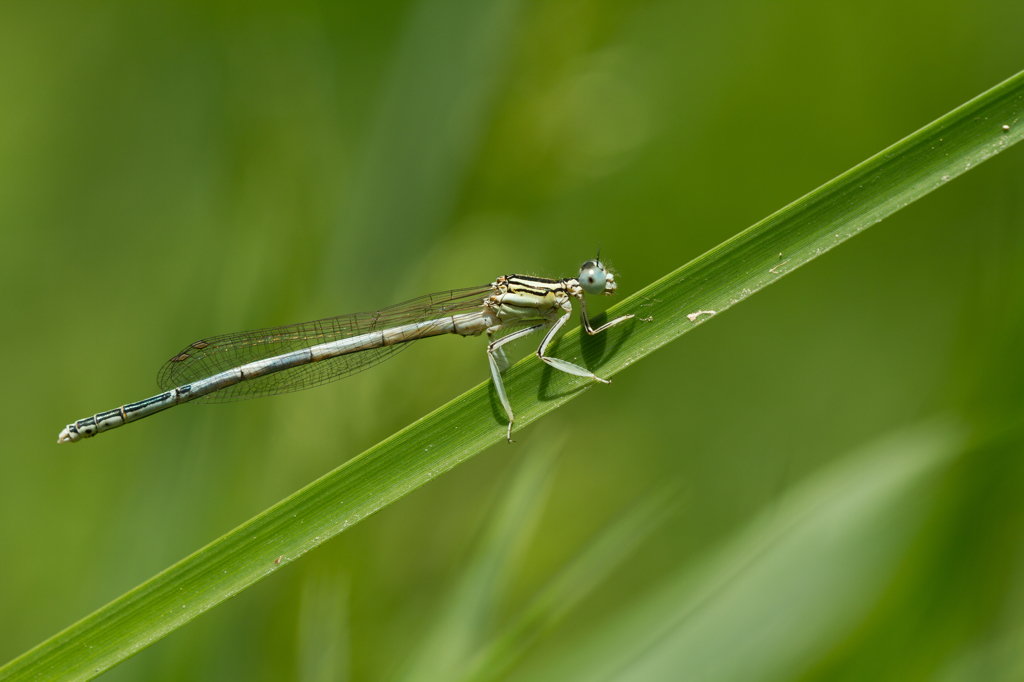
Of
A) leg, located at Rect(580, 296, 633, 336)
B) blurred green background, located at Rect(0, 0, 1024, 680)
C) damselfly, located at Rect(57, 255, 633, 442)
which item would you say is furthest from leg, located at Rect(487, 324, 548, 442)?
leg, located at Rect(580, 296, 633, 336)

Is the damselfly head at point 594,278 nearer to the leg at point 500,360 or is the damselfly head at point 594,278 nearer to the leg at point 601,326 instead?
the leg at point 500,360

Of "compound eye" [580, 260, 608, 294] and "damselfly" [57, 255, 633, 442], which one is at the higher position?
"damselfly" [57, 255, 633, 442]

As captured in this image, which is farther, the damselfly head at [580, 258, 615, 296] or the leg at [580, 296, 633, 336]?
the damselfly head at [580, 258, 615, 296]

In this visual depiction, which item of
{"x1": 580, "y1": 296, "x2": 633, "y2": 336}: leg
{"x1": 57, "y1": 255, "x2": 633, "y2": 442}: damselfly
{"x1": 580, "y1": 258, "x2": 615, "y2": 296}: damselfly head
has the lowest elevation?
{"x1": 580, "y1": 296, "x2": 633, "y2": 336}: leg

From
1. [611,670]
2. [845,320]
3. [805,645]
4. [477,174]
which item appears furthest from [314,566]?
[845,320]

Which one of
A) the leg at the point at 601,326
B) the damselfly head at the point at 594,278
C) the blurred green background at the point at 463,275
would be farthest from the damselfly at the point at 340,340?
the leg at the point at 601,326

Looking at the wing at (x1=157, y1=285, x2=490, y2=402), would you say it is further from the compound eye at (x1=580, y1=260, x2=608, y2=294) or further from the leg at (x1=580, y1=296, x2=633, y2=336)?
the leg at (x1=580, y1=296, x2=633, y2=336)

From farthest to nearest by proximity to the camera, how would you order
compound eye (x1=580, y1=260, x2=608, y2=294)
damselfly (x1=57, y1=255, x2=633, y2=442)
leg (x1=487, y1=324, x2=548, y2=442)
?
1. damselfly (x1=57, y1=255, x2=633, y2=442)
2. compound eye (x1=580, y1=260, x2=608, y2=294)
3. leg (x1=487, y1=324, x2=548, y2=442)

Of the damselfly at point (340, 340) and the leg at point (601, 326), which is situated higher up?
the damselfly at point (340, 340)
